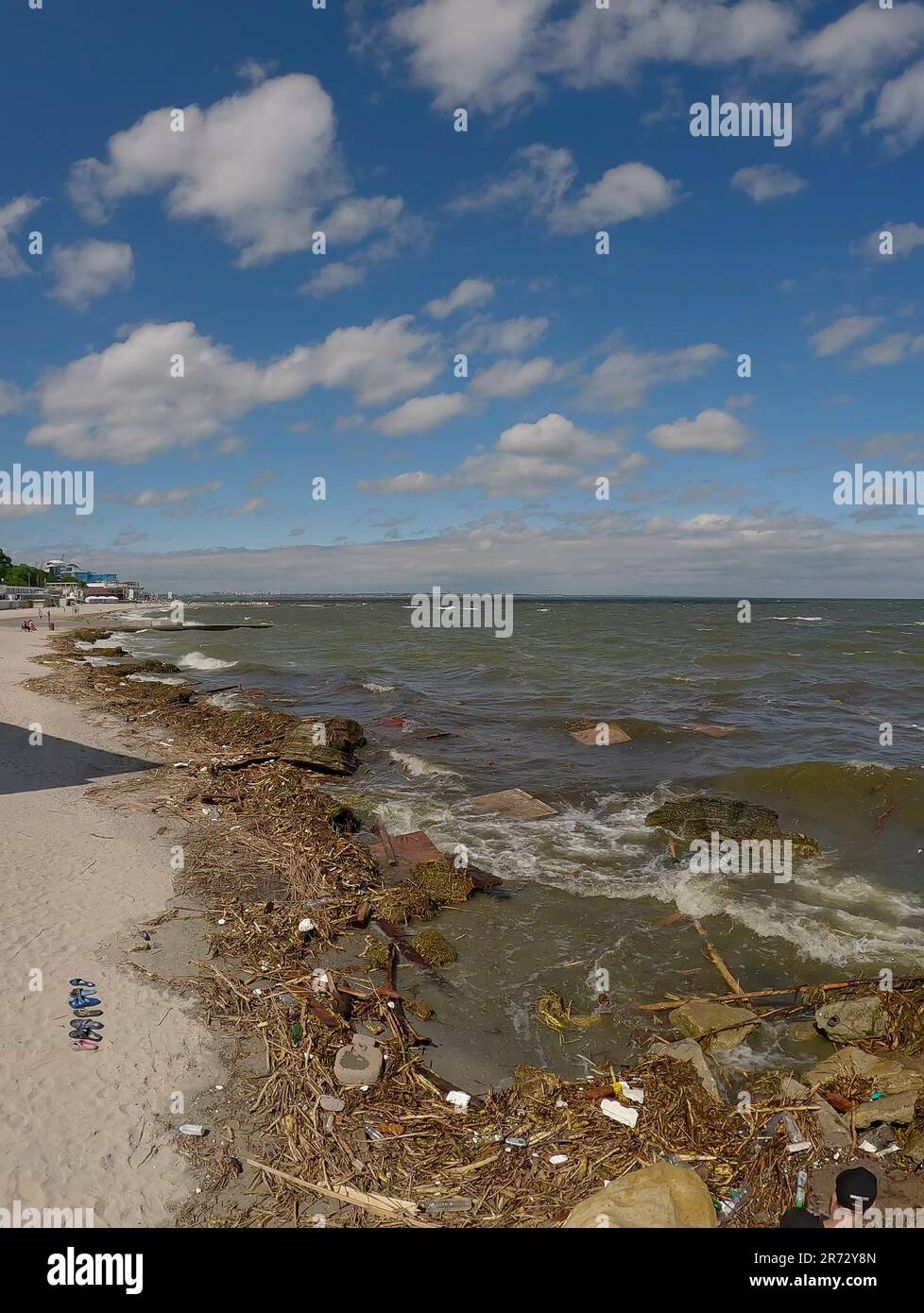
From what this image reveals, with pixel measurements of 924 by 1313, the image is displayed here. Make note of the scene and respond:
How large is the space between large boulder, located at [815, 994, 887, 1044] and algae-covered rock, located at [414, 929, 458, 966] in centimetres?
445

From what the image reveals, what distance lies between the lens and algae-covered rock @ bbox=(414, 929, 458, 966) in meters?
8.66

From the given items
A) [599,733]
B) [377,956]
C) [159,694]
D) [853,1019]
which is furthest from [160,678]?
[853,1019]

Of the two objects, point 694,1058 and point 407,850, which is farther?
point 407,850

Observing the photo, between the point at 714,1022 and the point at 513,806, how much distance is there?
7.72 meters

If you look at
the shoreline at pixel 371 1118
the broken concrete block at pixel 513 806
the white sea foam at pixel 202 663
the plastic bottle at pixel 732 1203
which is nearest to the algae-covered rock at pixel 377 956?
the shoreline at pixel 371 1118

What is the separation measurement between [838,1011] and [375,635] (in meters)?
63.8

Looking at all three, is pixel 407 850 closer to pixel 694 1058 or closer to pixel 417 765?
pixel 417 765

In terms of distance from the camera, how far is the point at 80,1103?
5.70 m

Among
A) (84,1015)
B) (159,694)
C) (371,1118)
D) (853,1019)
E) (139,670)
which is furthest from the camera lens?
(139,670)

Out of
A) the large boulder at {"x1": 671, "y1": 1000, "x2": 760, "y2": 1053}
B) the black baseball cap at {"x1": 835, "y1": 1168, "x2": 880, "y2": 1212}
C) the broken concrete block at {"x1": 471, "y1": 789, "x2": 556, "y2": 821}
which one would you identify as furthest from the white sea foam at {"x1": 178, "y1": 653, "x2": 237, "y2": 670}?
the black baseball cap at {"x1": 835, "y1": 1168, "x2": 880, "y2": 1212}

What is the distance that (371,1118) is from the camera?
19.0 ft
